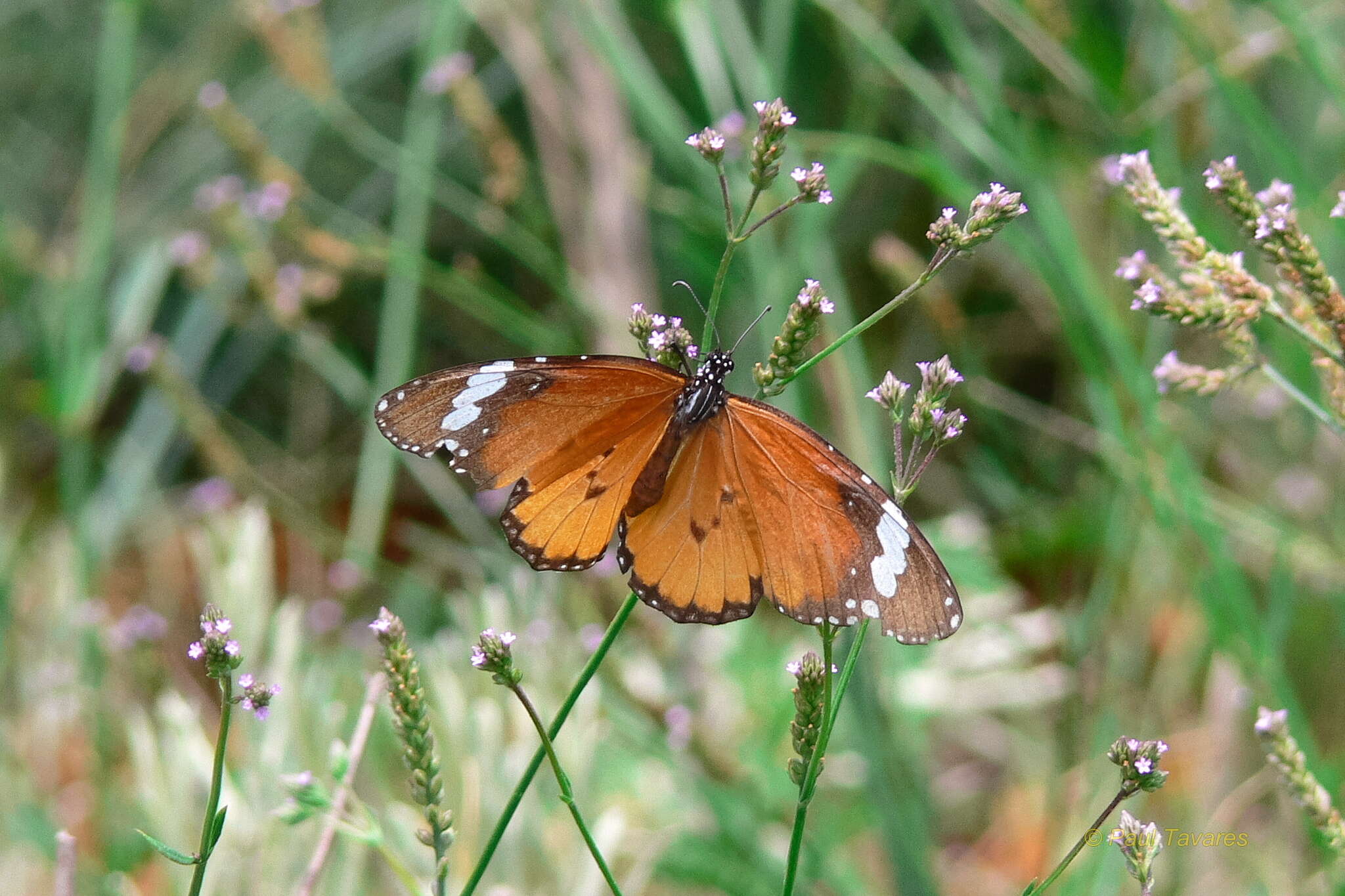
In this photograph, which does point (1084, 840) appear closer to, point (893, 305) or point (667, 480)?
point (893, 305)

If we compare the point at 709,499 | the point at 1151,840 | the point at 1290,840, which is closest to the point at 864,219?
the point at 1290,840

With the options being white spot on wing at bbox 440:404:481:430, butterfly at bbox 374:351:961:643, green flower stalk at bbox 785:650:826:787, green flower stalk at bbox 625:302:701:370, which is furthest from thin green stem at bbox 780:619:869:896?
white spot on wing at bbox 440:404:481:430

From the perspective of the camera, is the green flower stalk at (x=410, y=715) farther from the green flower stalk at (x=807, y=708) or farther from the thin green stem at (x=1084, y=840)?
the thin green stem at (x=1084, y=840)

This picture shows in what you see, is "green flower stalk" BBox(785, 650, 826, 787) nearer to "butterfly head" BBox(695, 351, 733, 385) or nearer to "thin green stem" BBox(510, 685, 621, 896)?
"thin green stem" BBox(510, 685, 621, 896)

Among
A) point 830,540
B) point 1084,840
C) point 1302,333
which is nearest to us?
point 1084,840

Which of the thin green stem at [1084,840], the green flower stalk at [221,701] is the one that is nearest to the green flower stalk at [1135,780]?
the thin green stem at [1084,840]

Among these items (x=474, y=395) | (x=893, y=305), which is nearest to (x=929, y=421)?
(x=893, y=305)
